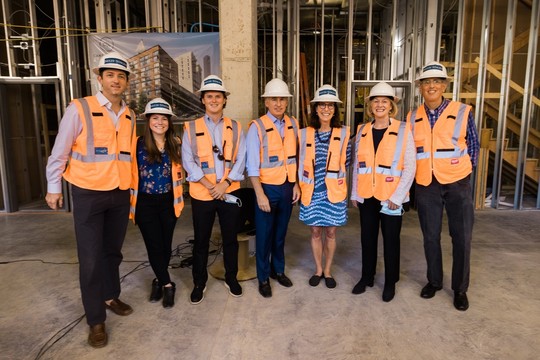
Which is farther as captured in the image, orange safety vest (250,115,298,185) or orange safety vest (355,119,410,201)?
orange safety vest (250,115,298,185)

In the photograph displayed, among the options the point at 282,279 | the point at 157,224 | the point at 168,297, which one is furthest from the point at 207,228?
the point at 282,279

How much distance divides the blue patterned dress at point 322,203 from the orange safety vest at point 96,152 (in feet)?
4.67

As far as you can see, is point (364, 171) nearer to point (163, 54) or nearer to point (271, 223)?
point (271, 223)

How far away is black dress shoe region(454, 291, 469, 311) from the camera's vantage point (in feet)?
8.68

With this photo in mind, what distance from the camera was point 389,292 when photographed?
2.79 meters

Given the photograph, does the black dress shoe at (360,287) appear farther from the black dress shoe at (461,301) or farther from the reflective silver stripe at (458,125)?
the reflective silver stripe at (458,125)

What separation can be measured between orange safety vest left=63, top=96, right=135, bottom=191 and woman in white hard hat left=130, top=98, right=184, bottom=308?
20cm

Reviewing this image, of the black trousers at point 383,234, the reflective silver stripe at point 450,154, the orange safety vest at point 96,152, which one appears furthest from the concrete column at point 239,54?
the reflective silver stripe at point 450,154

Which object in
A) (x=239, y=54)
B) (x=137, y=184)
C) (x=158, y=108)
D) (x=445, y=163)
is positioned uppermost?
(x=239, y=54)

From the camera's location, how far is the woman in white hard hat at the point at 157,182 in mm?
2523

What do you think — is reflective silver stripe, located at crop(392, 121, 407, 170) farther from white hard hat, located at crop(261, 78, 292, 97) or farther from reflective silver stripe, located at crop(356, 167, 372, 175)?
white hard hat, located at crop(261, 78, 292, 97)

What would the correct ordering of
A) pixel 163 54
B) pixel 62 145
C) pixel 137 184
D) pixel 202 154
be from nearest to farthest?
pixel 62 145
pixel 137 184
pixel 202 154
pixel 163 54

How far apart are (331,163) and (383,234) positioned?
666 millimetres

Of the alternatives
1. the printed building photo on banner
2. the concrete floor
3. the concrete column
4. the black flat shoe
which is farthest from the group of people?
the printed building photo on banner
